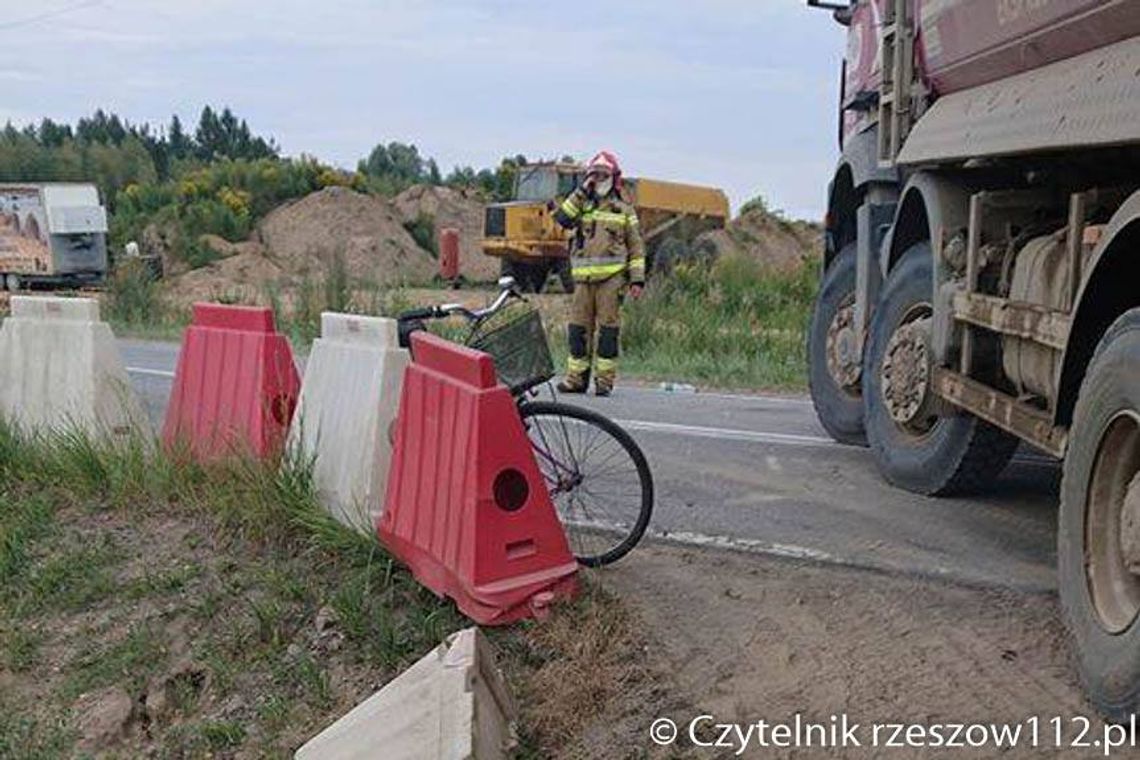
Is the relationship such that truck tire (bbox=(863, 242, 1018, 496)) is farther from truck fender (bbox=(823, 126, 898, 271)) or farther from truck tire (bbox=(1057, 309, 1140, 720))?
truck tire (bbox=(1057, 309, 1140, 720))

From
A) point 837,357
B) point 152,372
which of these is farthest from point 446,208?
point 837,357

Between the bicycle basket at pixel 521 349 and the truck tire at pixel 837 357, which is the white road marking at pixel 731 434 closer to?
the truck tire at pixel 837 357

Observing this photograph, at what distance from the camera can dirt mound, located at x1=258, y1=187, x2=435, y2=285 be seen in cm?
4047

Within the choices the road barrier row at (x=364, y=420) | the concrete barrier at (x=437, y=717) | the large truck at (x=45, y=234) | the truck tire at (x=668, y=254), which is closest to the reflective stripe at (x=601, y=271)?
the road barrier row at (x=364, y=420)

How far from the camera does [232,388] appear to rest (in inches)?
249

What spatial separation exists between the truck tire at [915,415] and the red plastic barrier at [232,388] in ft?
9.49

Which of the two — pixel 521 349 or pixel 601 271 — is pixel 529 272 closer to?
pixel 601 271

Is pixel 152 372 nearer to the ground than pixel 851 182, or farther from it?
nearer to the ground

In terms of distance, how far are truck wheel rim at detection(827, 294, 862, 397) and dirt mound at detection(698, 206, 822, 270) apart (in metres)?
22.5

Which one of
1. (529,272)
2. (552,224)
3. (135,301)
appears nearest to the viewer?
(135,301)

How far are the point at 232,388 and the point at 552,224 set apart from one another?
73.9 ft

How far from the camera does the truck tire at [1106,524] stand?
357 centimetres

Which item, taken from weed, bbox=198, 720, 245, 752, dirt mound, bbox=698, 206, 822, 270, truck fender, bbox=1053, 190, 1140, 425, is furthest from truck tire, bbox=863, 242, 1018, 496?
dirt mound, bbox=698, 206, 822, 270

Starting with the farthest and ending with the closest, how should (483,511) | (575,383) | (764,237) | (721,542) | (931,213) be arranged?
(764,237) → (575,383) → (931,213) → (721,542) → (483,511)
